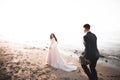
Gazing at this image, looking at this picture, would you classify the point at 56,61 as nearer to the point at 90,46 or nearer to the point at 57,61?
the point at 57,61

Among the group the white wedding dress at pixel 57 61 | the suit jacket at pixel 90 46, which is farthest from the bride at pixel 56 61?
the suit jacket at pixel 90 46

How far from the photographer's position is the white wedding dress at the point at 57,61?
31.1 ft

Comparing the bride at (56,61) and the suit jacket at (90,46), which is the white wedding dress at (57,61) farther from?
the suit jacket at (90,46)

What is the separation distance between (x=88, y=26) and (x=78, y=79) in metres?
3.32

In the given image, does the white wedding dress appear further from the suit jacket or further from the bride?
the suit jacket

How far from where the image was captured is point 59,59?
9.83 m

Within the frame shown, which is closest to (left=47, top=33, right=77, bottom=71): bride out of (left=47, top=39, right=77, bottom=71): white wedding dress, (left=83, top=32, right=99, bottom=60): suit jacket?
(left=47, top=39, right=77, bottom=71): white wedding dress

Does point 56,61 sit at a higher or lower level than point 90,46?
lower

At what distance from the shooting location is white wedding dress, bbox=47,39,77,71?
9.47 meters

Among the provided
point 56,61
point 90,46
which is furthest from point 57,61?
point 90,46

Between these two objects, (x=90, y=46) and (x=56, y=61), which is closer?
(x=90, y=46)

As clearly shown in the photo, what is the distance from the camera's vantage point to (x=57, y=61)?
32.3 feet

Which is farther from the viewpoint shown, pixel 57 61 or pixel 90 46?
pixel 57 61

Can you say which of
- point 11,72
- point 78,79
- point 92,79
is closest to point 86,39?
point 92,79
